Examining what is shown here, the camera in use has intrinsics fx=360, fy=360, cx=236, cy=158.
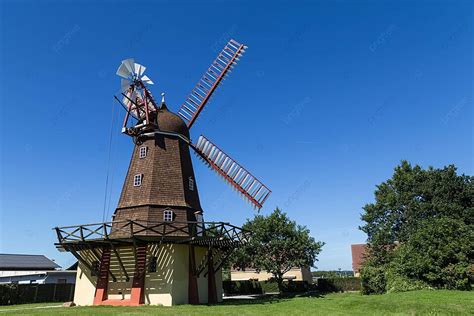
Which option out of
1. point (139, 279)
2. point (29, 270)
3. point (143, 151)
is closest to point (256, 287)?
point (139, 279)

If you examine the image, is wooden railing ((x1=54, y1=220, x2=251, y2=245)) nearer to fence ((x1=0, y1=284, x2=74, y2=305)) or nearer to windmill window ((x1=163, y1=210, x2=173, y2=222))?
windmill window ((x1=163, y1=210, x2=173, y2=222))

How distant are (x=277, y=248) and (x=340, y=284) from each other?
10.8 metres

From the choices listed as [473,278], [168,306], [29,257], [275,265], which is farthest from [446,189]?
[29,257]

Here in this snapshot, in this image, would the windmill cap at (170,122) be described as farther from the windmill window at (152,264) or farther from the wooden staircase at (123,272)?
the windmill window at (152,264)

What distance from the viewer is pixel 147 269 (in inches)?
685

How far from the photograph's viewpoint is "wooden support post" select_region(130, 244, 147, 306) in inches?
655

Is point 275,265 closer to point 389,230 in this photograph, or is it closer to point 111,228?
point 389,230

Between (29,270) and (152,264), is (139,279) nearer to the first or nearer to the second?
(152,264)

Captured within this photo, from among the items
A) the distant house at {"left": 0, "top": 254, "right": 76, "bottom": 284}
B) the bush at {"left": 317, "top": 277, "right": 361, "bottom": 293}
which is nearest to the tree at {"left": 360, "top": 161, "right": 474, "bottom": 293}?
the bush at {"left": 317, "top": 277, "right": 361, "bottom": 293}

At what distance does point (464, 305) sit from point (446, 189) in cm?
2053

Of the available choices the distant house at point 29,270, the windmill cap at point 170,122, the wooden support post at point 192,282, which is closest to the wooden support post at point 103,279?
the wooden support post at point 192,282

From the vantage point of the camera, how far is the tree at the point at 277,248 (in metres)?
32.5

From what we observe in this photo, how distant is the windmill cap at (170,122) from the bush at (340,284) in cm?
2574

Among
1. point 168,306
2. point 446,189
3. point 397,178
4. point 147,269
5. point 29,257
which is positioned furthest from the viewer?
point 29,257
